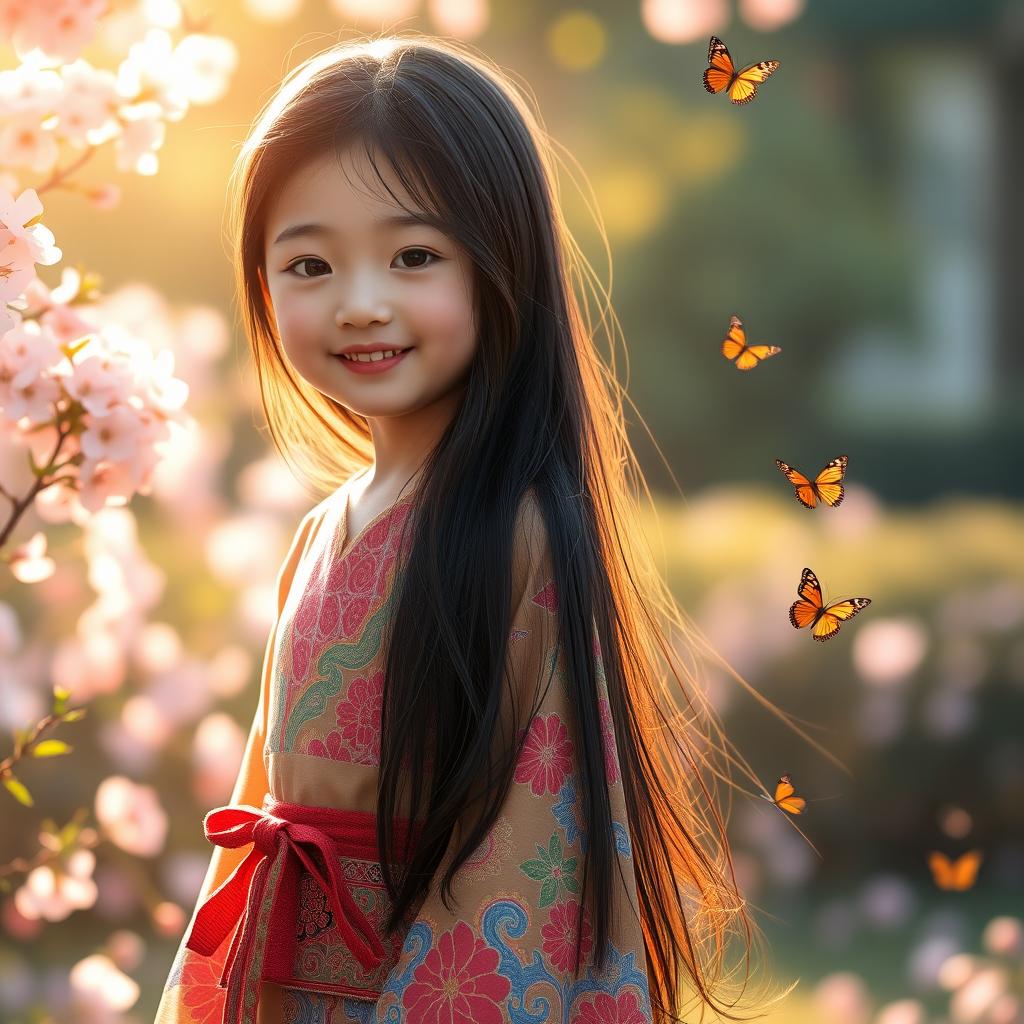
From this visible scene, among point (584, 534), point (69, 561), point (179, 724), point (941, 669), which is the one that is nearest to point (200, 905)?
point (584, 534)

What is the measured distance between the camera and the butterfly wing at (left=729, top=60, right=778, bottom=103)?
138cm

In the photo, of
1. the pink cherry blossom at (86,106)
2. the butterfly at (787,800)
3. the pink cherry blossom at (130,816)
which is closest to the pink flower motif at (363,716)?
the butterfly at (787,800)

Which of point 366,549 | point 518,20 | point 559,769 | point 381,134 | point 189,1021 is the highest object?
point 518,20

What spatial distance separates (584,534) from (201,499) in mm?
2682

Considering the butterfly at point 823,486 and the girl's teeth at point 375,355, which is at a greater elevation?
the girl's teeth at point 375,355

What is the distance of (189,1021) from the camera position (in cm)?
155

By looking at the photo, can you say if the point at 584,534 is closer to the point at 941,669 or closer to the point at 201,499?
the point at 201,499

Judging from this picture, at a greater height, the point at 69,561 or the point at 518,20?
the point at 518,20

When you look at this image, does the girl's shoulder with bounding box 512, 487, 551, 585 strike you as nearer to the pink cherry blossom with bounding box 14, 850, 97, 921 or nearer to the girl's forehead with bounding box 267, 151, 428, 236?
the girl's forehead with bounding box 267, 151, 428, 236

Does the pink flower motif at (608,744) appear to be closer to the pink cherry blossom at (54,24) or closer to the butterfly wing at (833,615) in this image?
the butterfly wing at (833,615)

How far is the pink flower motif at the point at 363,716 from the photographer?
1407mm

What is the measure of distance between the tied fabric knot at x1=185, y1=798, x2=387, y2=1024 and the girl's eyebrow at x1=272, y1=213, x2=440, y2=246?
0.54m

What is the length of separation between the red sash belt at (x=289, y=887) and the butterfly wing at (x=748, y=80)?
74 centimetres

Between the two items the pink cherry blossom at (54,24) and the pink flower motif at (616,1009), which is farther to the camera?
the pink cherry blossom at (54,24)
